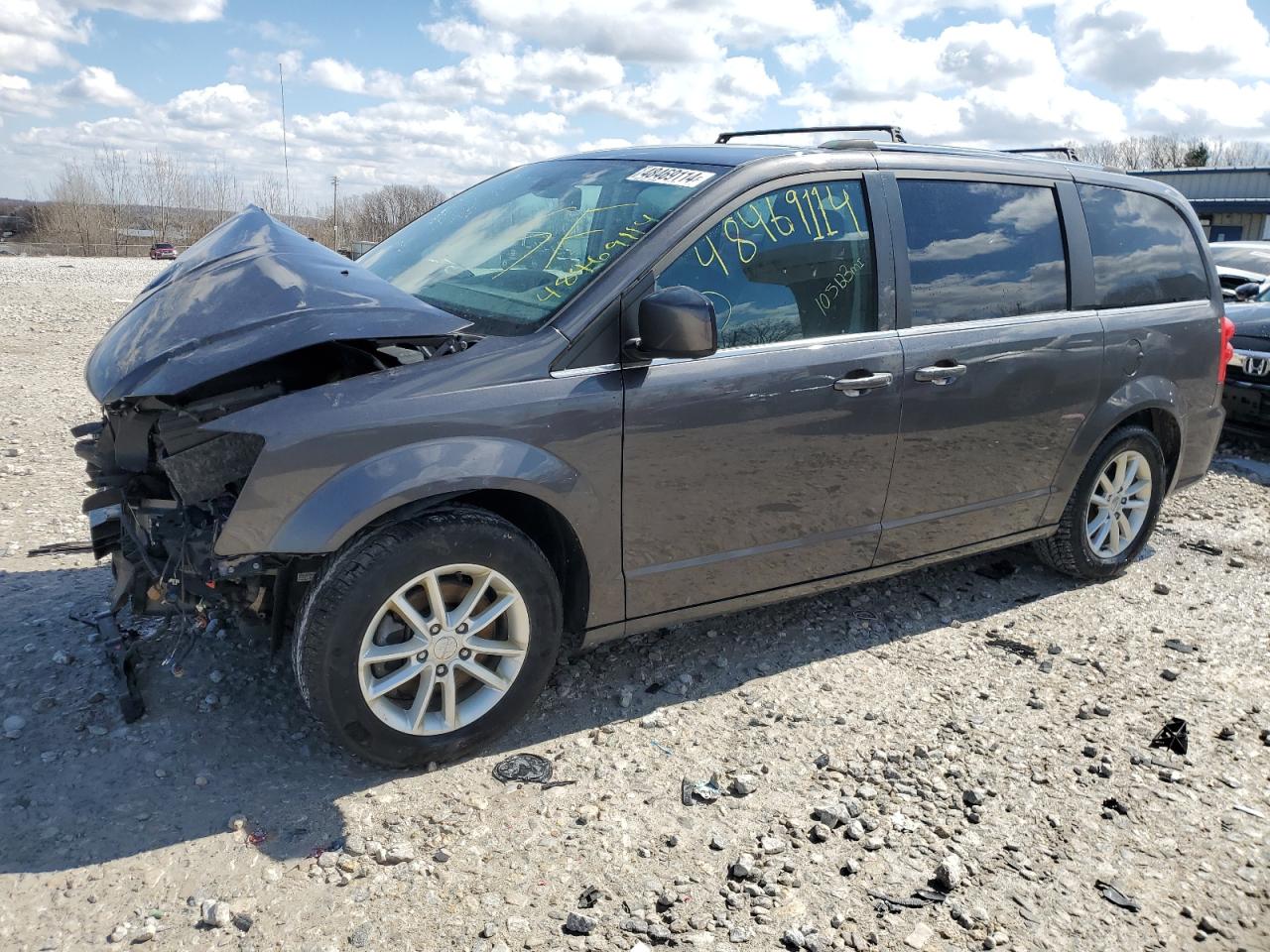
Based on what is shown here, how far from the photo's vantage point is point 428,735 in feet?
10.5

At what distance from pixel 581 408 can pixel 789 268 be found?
1036mm

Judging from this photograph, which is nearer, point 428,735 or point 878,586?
point 428,735

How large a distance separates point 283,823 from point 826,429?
2273 millimetres

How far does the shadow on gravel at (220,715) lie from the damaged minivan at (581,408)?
0.25 m

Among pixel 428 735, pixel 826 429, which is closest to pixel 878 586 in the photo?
pixel 826 429

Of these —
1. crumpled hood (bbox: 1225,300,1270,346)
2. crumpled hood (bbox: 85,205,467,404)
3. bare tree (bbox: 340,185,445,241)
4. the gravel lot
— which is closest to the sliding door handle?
the gravel lot

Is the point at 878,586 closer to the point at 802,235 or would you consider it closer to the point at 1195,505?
the point at 802,235

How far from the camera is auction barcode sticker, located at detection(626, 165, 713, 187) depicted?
3.62 metres

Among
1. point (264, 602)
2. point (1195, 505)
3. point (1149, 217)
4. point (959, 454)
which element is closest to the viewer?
point (264, 602)

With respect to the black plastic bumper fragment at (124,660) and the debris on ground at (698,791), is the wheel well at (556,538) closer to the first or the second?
the debris on ground at (698,791)

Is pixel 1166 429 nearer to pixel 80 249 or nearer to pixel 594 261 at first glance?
pixel 594 261

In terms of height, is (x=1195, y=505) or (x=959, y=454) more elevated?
(x=959, y=454)

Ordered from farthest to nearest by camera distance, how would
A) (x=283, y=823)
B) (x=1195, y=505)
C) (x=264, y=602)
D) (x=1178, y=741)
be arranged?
(x=1195, y=505) → (x=1178, y=741) → (x=264, y=602) → (x=283, y=823)

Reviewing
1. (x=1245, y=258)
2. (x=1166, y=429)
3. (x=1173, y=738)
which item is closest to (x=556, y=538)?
(x=1173, y=738)
